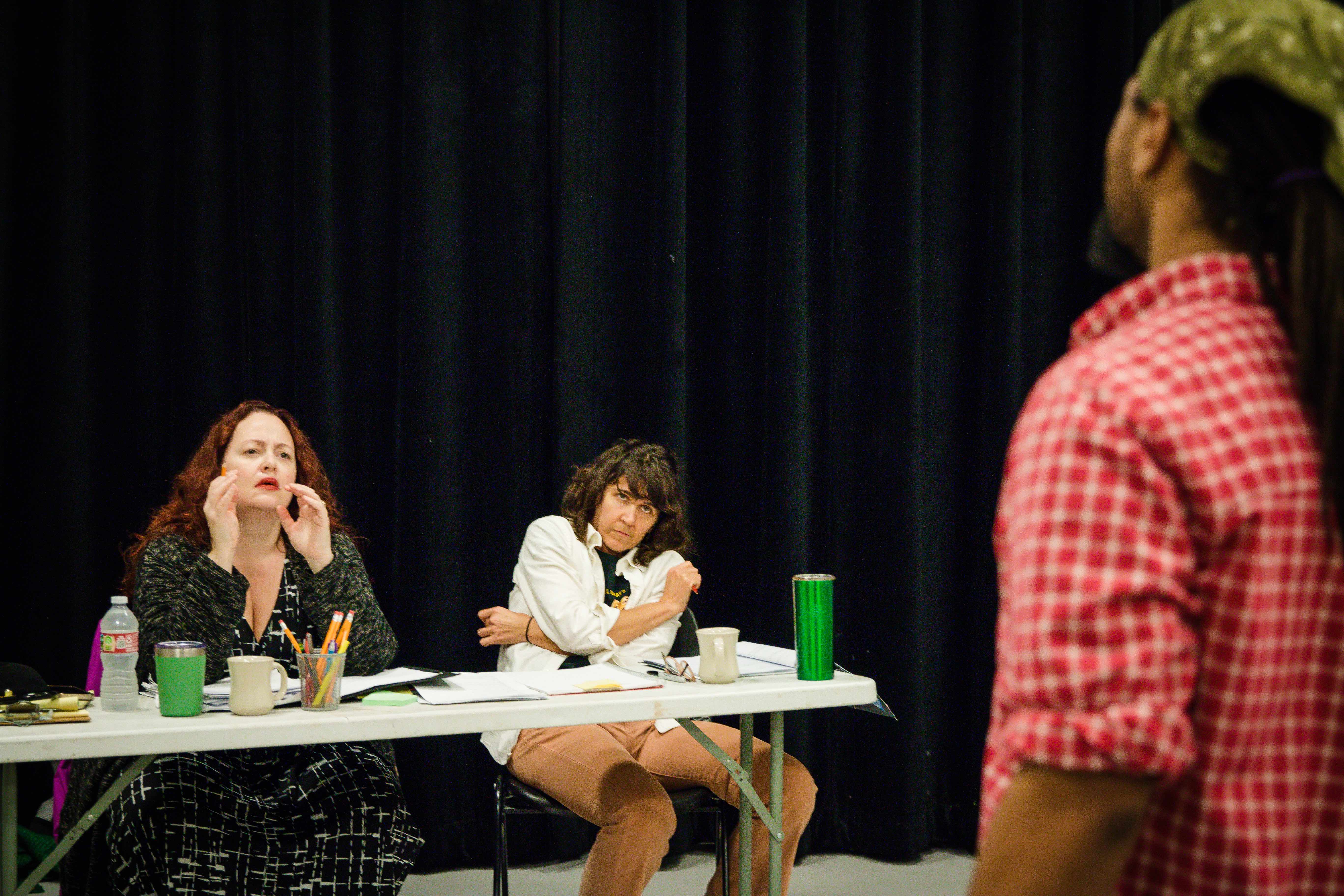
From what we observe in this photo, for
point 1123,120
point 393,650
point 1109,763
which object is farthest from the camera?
point 393,650

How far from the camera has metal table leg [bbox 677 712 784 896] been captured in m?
1.99

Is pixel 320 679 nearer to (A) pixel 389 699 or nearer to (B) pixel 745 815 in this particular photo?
(A) pixel 389 699

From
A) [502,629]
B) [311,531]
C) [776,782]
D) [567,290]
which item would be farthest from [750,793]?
[567,290]

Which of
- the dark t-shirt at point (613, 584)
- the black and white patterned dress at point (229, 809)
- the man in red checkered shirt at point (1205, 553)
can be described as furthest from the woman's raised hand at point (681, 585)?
the man in red checkered shirt at point (1205, 553)

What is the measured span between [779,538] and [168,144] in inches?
70.1

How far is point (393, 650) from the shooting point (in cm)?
220

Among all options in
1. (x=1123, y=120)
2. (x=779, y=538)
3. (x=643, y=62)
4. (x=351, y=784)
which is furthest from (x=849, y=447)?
(x=1123, y=120)

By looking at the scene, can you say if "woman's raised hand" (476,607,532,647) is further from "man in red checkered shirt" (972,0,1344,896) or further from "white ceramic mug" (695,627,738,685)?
"man in red checkered shirt" (972,0,1344,896)

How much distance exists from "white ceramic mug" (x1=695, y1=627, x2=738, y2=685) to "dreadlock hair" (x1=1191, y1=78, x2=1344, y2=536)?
1.36 metres

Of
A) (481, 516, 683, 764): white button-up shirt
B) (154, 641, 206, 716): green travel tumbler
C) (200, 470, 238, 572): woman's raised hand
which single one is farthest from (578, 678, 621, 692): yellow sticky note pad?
(200, 470, 238, 572): woman's raised hand

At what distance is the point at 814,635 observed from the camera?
196 cm

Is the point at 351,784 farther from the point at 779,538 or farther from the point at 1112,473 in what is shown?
the point at 1112,473

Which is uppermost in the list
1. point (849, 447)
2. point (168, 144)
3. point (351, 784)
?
point (168, 144)

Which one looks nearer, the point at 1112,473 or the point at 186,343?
the point at 1112,473
